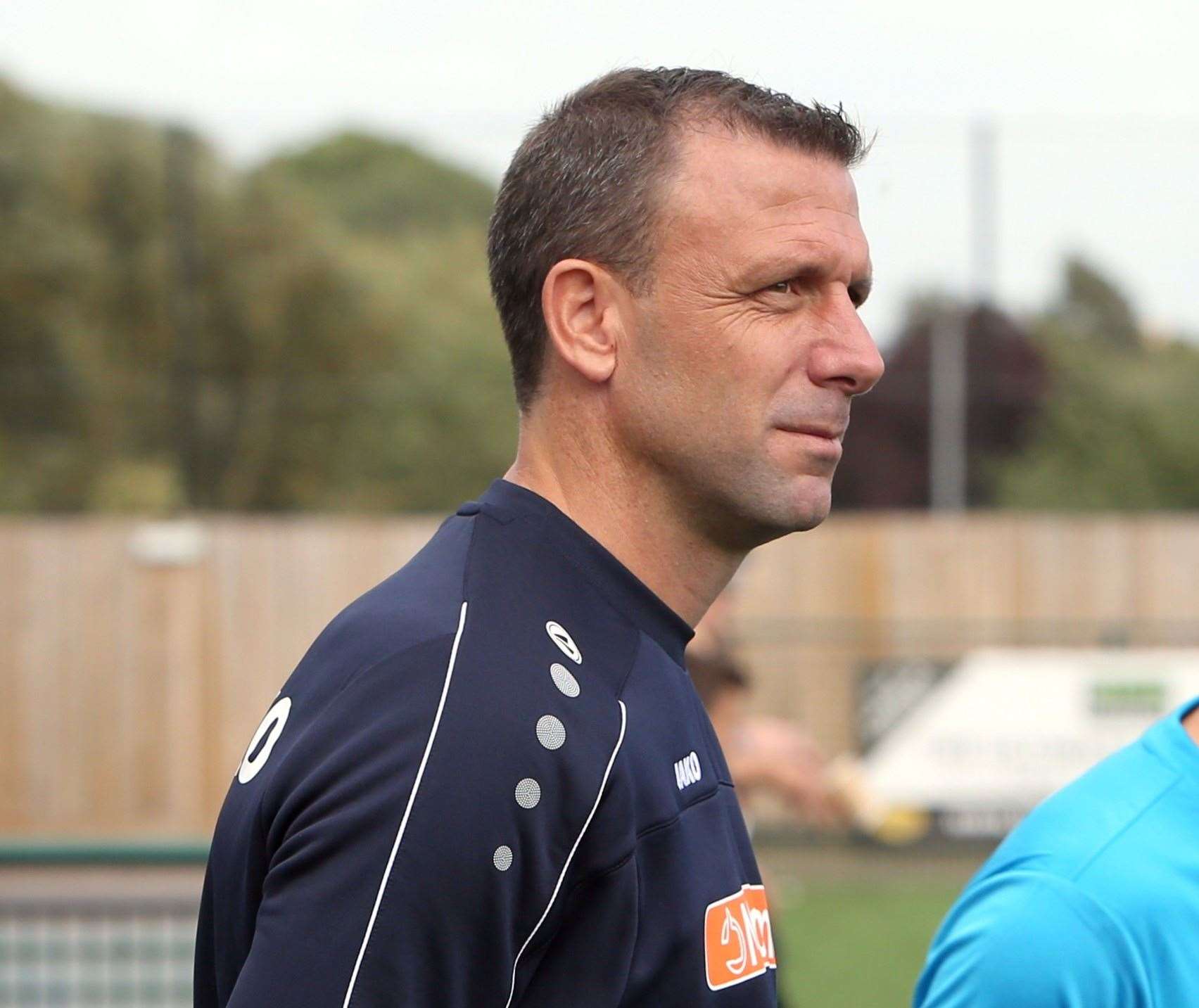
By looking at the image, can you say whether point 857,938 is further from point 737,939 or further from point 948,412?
point 737,939

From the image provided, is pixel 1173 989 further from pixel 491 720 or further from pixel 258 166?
pixel 258 166

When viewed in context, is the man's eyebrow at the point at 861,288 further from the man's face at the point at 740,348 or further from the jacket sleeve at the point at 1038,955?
the jacket sleeve at the point at 1038,955

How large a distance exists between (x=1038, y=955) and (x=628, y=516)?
2.43 ft

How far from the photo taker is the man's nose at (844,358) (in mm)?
1881

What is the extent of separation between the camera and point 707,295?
182 centimetres

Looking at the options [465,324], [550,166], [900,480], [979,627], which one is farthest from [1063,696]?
[550,166]

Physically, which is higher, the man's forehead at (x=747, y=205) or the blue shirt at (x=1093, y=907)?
the man's forehead at (x=747, y=205)

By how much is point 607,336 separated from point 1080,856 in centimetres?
90

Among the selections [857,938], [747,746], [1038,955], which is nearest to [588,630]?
[1038,955]

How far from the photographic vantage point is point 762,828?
43.1 ft

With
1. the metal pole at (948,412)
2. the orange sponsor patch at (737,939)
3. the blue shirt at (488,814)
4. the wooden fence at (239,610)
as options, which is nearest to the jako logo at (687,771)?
the blue shirt at (488,814)

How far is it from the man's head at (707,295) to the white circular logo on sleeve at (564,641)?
0.26 m

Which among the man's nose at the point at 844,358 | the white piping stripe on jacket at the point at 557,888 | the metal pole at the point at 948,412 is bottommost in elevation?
the white piping stripe on jacket at the point at 557,888

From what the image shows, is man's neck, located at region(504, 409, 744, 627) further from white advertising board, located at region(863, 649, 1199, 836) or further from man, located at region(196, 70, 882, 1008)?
white advertising board, located at region(863, 649, 1199, 836)
